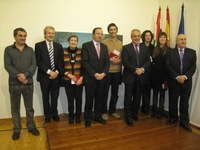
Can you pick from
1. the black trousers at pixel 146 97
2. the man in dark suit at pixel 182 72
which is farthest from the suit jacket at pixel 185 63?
the black trousers at pixel 146 97

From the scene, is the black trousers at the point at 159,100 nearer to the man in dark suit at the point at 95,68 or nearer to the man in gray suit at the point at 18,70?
the man in dark suit at the point at 95,68

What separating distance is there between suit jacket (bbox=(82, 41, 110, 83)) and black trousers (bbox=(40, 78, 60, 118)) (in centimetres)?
56

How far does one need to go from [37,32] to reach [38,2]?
21.3 inches

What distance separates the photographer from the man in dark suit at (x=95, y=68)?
10.4 feet

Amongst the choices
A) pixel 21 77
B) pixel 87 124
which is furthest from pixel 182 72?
pixel 21 77

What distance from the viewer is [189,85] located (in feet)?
10.6

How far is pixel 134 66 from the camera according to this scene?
131 inches

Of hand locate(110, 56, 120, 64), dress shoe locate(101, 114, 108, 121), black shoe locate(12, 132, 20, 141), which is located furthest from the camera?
dress shoe locate(101, 114, 108, 121)

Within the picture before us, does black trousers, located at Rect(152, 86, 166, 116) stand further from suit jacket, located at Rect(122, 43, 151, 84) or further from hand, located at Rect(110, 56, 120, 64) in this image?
hand, located at Rect(110, 56, 120, 64)

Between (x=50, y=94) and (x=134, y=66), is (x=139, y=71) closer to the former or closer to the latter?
(x=134, y=66)

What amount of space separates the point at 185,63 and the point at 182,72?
155 mm

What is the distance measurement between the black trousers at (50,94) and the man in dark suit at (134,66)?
3.92 feet

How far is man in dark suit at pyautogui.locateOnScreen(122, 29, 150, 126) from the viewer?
10.9 ft

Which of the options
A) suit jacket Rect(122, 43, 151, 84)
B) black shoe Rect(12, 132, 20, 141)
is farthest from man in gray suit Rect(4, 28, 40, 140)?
suit jacket Rect(122, 43, 151, 84)
